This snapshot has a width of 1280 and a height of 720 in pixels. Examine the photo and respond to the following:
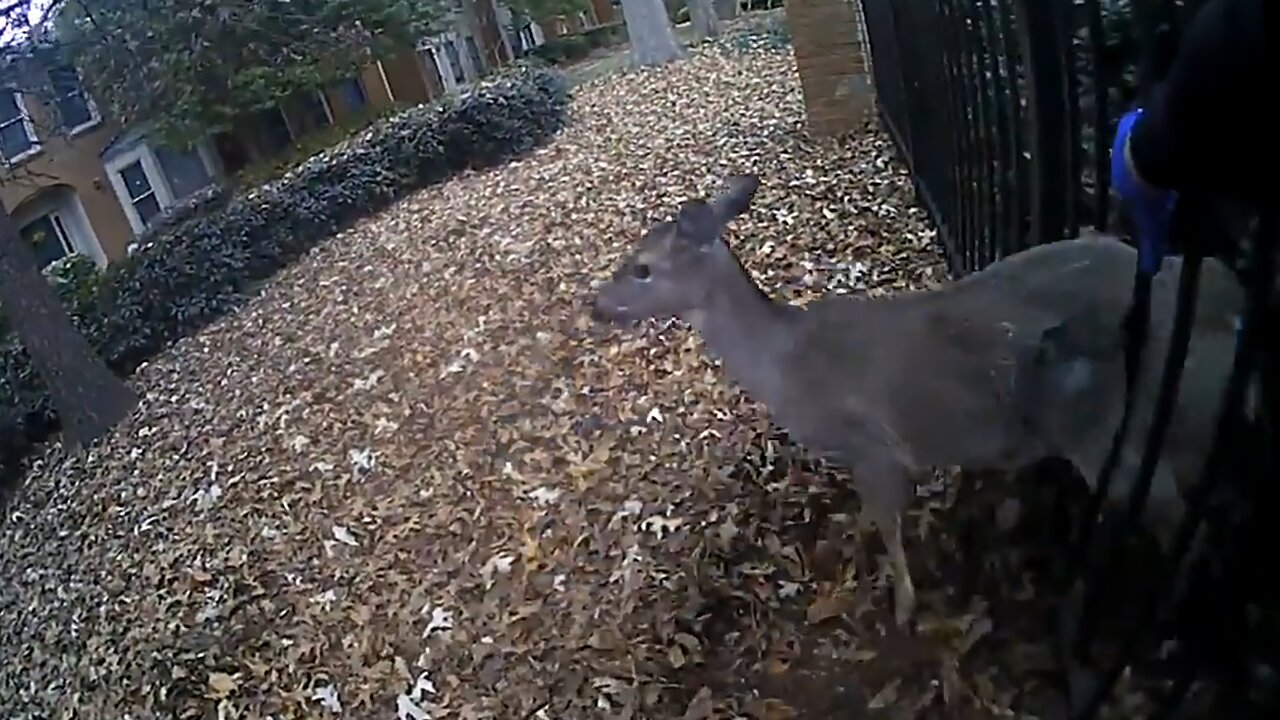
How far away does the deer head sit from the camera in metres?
3.02

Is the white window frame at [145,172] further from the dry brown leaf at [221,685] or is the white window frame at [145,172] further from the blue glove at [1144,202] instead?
the blue glove at [1144,202]

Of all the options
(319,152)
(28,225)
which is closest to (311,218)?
(319,152)

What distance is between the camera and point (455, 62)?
72.6 feet

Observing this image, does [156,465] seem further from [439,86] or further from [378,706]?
[439,86]

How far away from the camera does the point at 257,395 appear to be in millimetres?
7367

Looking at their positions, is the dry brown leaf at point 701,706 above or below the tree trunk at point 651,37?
below

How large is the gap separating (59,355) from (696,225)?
7.36 metres

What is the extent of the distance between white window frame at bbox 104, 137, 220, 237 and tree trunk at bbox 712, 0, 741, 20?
9759 millimetres

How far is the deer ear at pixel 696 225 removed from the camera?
2.99 m

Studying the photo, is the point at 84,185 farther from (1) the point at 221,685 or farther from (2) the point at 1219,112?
(2) the point at 1219,112

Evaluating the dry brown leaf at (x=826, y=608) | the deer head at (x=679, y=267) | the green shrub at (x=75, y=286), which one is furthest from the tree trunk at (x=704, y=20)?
the dry brown leaf at (x=826, y=608)

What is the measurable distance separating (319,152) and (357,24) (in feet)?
7.23

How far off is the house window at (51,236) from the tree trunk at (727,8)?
12.7 metres

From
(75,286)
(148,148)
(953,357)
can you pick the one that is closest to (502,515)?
(953,357)
